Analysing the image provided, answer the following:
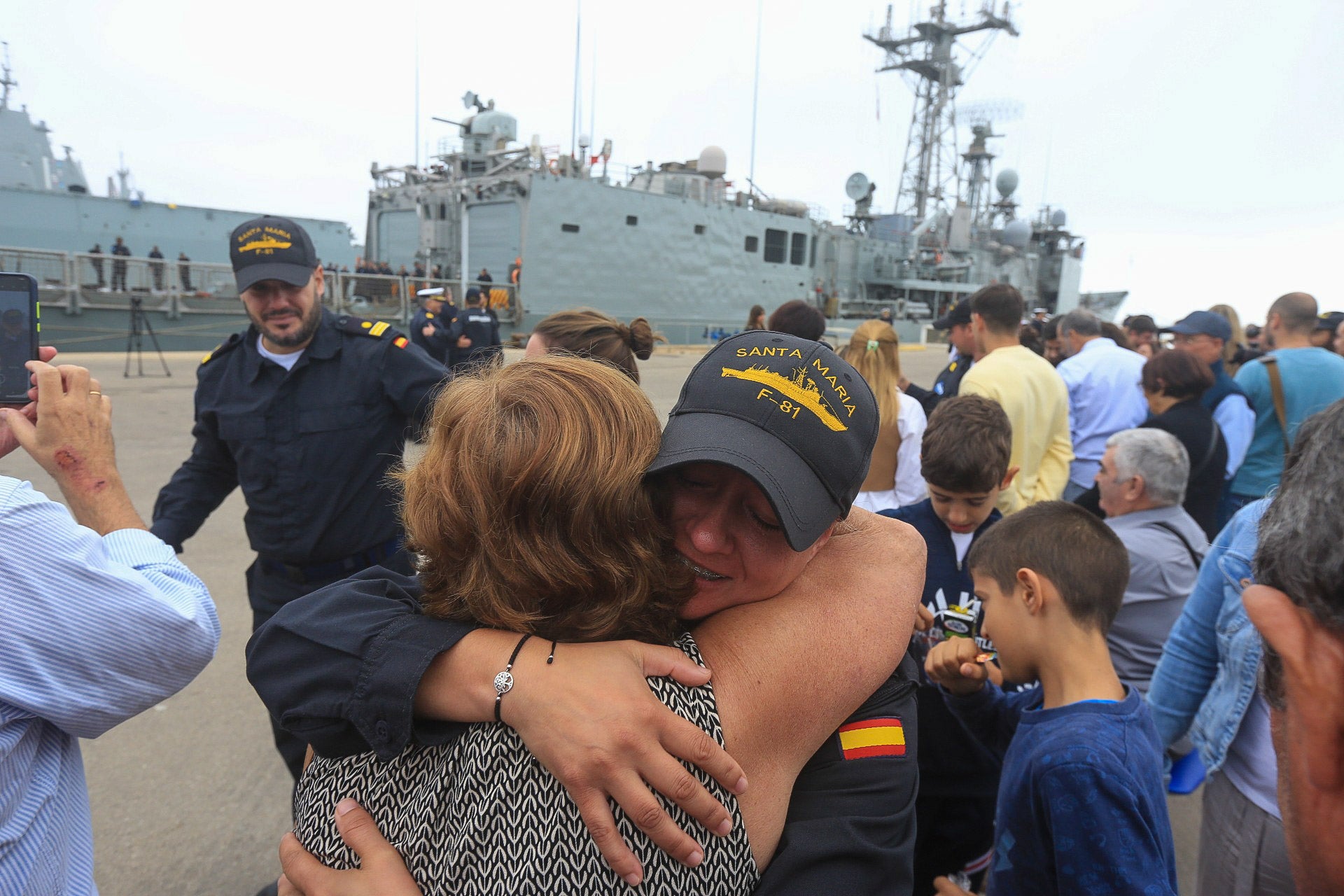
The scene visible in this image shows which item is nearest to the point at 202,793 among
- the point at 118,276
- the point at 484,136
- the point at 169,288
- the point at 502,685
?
the point at 502,685

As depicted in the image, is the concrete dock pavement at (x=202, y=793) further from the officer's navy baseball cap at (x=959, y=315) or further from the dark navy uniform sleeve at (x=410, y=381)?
the officer's navy baseball cap at (x=959, y=315)

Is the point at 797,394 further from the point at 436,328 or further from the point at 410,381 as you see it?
the point at 436,328

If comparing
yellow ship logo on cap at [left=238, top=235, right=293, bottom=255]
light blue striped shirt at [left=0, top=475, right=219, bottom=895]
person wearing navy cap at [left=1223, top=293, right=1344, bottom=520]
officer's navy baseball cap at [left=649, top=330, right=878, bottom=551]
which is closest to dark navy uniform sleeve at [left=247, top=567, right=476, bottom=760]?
light blue striped shirt at [left=0, top=475, right=219, bottom=895]

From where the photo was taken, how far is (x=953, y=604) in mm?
2543

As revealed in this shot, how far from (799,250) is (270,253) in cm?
2707

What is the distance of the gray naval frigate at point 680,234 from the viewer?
21641 millimetres

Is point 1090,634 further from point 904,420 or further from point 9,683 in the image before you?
point 9,683

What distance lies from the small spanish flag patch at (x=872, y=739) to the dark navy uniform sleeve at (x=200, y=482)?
2771 millimetres

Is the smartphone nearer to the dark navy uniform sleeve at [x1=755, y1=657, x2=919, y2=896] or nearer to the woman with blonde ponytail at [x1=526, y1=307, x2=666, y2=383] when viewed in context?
the woman with blonde ponytail at [x1=526, y1=307, x2=666, y2=383]

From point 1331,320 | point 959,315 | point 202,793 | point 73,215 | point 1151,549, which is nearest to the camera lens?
point 1151,549

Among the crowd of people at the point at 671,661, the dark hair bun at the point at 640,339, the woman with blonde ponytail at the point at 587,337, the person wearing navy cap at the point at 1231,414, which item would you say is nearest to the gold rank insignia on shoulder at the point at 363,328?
the woman with blonde ponytail at the point at 587,337

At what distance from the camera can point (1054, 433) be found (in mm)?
3949

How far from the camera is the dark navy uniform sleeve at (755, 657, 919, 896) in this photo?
38.7 inches

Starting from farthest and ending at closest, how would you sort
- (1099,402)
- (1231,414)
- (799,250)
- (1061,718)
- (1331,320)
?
(799,250), (1331,320), (1099,402), (1231,414), (1061,718)
